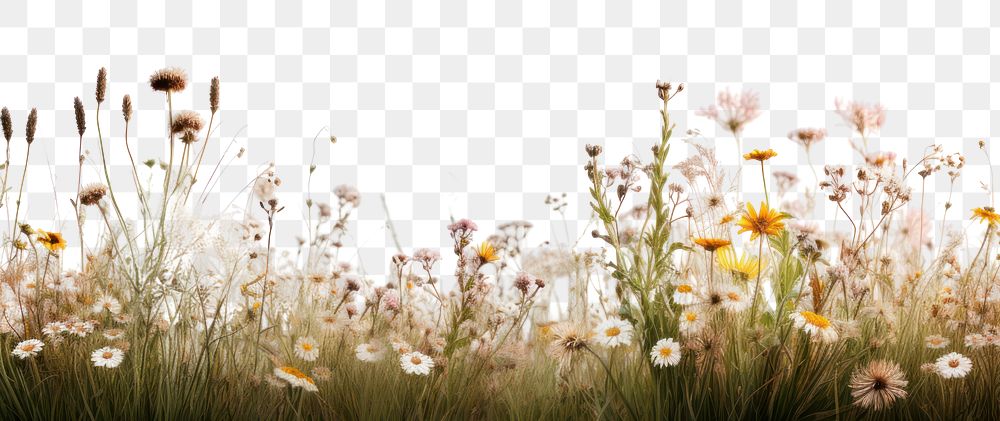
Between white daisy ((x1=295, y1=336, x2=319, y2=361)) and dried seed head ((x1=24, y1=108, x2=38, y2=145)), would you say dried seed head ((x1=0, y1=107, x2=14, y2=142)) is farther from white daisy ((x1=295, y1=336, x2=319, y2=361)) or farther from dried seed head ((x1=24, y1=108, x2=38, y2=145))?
white daisy ((x1=295, y1=336, x2=319, y2=361))

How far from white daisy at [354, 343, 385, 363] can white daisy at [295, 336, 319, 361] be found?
0.16 m

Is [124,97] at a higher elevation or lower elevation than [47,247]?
higher

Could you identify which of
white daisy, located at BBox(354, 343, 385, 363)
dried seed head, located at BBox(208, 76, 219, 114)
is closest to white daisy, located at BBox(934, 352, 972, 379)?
white daisy, located at BBox(354, 343, 385, 363)

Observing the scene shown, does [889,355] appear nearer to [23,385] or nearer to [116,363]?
[116,363]

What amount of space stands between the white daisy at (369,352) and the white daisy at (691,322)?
1.10 m

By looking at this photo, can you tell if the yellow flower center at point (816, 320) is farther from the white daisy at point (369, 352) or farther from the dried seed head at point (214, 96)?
the dried seed head at point (214, 96)

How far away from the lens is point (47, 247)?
346 cm

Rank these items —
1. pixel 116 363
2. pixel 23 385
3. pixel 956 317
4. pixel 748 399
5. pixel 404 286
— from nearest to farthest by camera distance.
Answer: pixel 748 399, pixel 116 363, pixel 23 385, pixel 956 317, pixel 404 286

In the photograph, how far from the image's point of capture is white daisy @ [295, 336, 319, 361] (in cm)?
293

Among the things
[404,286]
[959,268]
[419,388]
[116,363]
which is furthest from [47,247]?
[959,268]

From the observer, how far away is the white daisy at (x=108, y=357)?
274 centimetres

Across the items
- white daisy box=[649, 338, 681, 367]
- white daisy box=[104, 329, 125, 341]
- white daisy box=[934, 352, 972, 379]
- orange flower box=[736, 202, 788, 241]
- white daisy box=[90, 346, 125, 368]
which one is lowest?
white daisy box=[90, 346, 125, 368]

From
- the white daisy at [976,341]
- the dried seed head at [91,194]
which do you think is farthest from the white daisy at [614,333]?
the dried seed head at [91,194]

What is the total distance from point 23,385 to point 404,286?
1561 millimetres
